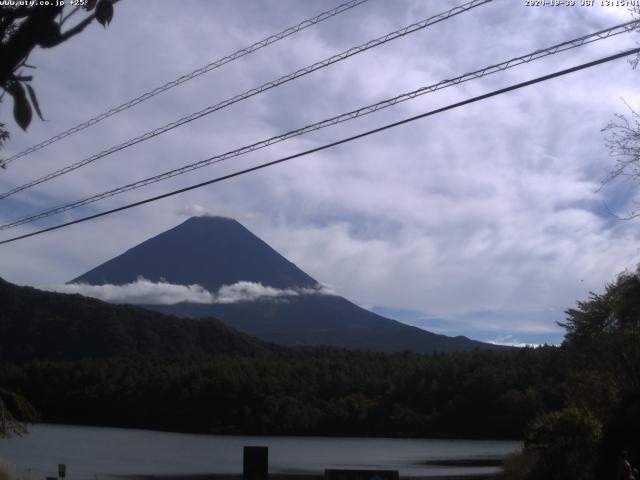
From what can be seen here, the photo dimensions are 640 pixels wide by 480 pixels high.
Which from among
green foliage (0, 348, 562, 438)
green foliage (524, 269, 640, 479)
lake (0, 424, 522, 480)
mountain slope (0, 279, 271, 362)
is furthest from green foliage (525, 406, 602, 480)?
mountain slope (0, 279, 271, 362)

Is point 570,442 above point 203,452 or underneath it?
above

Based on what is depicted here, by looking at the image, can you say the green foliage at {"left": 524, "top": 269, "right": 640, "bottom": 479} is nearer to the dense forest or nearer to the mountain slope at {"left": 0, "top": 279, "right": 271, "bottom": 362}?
the dense forest

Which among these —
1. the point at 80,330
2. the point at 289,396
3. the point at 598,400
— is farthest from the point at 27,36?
the point at 289,396

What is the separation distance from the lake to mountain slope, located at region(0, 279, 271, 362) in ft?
24.1

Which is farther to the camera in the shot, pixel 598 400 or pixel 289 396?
pixel 289 396

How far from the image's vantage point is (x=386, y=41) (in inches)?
439

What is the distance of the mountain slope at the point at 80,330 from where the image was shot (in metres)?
72.9

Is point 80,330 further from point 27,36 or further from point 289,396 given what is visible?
point 27,36

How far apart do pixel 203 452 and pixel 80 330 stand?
2852 centimetres

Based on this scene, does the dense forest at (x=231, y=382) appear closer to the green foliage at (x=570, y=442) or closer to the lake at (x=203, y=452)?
the lake at (x=203, y=452)

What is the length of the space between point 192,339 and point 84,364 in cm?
3466

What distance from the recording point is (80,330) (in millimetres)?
82938

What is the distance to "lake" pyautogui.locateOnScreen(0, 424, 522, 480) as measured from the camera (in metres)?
45.7

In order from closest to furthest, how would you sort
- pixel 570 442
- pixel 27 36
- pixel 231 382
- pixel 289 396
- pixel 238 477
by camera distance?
pixel 27 36, pixel 570 442, pixel 238 477, pixel 231 382, pixel 289 396
